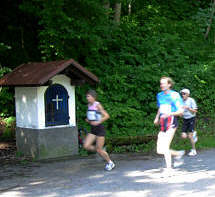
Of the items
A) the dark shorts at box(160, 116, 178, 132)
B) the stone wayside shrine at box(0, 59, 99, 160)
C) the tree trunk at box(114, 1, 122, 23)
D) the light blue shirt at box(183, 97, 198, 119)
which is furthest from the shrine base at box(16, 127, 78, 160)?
the tree trunk at box(114, 1, 122, 23)

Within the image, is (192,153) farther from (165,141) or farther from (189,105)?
(165,141)

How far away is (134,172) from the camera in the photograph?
7.91m

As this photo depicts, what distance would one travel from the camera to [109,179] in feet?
24.0

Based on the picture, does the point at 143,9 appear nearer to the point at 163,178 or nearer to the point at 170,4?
the point at 170,4

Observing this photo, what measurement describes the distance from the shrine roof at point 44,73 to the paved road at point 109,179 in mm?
2110

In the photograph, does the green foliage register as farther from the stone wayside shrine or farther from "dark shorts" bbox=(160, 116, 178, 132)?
"dark shorts" bbox=(160, 116, 178, 132)

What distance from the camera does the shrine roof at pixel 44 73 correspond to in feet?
30.4

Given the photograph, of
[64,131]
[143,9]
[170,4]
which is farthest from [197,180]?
[170,4]

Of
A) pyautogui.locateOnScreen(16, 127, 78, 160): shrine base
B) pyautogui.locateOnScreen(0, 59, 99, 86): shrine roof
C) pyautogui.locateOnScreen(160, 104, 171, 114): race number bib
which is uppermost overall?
pyautogui.locateOnScreen(0, 59, 99, 86): shrine roof

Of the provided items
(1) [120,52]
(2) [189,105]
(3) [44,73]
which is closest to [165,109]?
(2) [189,105]

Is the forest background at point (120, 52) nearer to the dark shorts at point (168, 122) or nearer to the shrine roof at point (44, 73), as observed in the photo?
the shrine roof at point (44, 73)

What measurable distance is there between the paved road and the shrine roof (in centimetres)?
211

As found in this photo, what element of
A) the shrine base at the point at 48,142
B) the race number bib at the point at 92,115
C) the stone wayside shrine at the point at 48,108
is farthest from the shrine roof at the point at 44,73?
the race number bib at the point at 92,115

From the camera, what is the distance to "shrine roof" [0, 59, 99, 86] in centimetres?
926
